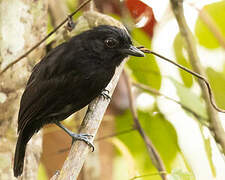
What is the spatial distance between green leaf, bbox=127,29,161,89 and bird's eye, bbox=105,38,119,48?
2.12ft

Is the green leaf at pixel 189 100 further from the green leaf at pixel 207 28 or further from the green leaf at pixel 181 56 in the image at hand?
the green leaf at pixel 207 28

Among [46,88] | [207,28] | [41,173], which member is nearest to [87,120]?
[46,88]

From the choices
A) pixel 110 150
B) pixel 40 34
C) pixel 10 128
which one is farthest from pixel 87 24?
pixel 110 150

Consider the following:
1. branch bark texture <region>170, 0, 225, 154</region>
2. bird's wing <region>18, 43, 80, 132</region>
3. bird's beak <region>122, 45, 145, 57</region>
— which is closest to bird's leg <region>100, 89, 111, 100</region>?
bird's wing <region>18, 43, 80, 132</region>

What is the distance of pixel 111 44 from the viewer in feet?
10.8

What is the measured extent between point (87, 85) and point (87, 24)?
20.1 inches

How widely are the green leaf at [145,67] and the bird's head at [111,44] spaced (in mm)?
608

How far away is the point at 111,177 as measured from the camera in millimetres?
4359

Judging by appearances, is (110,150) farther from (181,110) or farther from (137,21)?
(137,21)

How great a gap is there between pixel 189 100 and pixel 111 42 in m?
0.68

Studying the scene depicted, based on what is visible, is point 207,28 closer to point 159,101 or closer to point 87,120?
point 159,101

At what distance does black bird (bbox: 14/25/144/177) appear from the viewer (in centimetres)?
331

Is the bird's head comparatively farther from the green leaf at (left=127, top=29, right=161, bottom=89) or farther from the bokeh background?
the green leaf at (left=127, top=29, right=161, bottom=89)

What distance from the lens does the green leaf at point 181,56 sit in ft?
12.1
